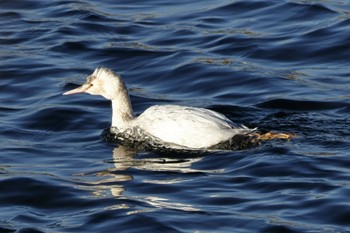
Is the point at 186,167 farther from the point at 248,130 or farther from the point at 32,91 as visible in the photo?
the point at 32,91

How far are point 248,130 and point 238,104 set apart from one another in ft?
6.21

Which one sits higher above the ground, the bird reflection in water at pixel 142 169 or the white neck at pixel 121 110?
the white neck at pixel 121 110

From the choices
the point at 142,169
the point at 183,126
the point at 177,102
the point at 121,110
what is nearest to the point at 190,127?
the point at 183,126

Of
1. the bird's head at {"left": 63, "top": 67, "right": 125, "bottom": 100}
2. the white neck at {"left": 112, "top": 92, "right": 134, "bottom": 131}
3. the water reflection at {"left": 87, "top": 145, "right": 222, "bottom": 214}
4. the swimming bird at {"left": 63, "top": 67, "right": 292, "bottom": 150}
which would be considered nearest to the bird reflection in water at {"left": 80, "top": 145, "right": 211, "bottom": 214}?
the water reflection at {"left": 87, "top": 145, "right": 222, "bottom": 214}

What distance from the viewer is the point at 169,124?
13.5 metres

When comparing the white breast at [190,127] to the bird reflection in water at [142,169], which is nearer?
the bird reflection in water at [142,169]

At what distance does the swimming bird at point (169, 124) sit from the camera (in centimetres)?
1339

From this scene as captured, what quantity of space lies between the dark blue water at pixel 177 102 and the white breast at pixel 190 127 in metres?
0.21

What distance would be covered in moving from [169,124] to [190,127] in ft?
0.87

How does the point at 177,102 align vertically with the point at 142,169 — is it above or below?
above

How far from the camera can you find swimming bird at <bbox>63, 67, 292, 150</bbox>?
13391 millimetres

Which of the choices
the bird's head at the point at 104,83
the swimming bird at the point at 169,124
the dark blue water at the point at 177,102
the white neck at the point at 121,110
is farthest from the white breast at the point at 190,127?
the bird's head at the point at 104,83

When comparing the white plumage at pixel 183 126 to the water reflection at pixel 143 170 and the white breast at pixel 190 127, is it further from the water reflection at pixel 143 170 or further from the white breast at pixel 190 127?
the water reflection at pixel 143 170

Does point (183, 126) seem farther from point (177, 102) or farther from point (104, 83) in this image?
point (177, 102)
